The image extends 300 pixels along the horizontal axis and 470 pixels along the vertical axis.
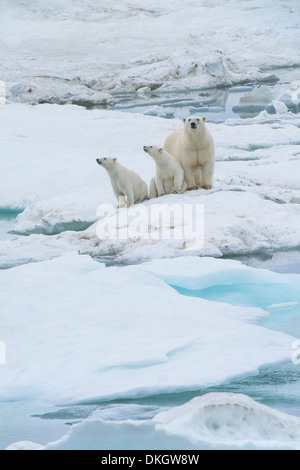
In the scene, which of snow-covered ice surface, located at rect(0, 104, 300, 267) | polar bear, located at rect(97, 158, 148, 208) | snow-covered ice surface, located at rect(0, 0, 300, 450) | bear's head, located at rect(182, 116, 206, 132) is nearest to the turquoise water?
snow-covered ice surface, located at rect(0, 0, 300, 450)

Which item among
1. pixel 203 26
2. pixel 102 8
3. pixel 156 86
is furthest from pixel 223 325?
pixel 102 8

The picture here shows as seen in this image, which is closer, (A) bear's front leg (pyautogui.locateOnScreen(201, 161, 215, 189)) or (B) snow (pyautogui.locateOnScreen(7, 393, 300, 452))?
(B) snow (pyautogui.locateOnScreen(7, 393, 300, 452))

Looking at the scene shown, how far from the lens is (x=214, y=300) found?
16.5 feet

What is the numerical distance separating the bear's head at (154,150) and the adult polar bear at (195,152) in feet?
1.10

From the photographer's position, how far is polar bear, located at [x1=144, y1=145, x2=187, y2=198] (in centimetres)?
717

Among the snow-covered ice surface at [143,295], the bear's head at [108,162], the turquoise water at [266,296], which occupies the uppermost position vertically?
the bear's head at [108,162]

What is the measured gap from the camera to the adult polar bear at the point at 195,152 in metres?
7.26

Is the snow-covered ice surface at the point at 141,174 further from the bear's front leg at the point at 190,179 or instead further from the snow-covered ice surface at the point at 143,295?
the bear's front leg at the point at 190,179

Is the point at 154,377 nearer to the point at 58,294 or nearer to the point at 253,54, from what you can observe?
the point at 58,294

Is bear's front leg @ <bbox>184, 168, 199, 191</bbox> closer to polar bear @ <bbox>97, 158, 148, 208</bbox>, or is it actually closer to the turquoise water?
polar bear @ <bbox>97, 158, 148, 208</bbox>

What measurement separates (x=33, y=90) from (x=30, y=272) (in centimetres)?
1465

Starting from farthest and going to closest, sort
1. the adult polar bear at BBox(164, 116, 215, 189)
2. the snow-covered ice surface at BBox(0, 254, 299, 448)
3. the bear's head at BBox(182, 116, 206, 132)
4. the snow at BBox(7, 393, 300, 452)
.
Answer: the adult polar bear at BBox(164, 116, 215, 189) < the bear's head at BBox(182, 116, 206, 132) < the snow-covered ice surface at BBox(0, 254, 299, 448) < the snow at BBox(7, 393, 300, 452)

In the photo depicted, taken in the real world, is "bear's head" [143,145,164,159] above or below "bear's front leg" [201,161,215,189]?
above

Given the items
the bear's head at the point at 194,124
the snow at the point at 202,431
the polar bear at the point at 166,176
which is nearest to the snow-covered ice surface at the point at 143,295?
the snow at the point at 202,431
